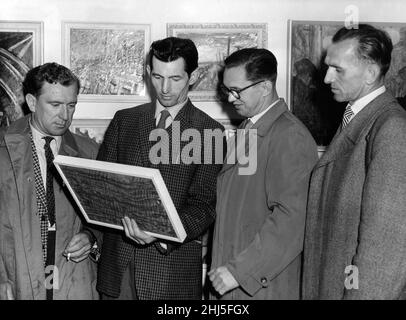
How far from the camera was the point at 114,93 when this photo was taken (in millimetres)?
3328

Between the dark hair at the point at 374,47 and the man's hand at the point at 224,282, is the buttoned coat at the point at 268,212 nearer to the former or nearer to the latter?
the man's hand at the point at 224,282

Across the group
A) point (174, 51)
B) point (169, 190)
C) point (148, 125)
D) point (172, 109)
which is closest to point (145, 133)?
point (148, 125)

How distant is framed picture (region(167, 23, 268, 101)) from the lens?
3312mm

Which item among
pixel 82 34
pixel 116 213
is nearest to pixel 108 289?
pixel 116 213

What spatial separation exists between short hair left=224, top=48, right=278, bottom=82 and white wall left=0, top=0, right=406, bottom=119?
0.67m

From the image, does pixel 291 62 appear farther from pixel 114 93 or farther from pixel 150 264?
pixel 150 264

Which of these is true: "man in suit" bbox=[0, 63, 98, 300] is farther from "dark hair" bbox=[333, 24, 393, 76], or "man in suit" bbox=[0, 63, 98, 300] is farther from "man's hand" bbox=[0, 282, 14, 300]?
"dark hair" bbox=[333, 24, 393, 76]

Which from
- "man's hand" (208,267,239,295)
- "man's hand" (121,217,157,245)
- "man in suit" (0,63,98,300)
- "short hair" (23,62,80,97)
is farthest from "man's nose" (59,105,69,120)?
"man's hand" (208,267,239,295)

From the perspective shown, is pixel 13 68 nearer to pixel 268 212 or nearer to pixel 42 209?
pixel 42 209

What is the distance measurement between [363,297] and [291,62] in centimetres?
165

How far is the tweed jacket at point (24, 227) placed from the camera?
2680 mm

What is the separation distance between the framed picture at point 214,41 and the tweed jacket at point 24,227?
3.27 ft

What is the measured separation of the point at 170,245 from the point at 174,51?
2.86 ft

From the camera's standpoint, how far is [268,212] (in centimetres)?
257
